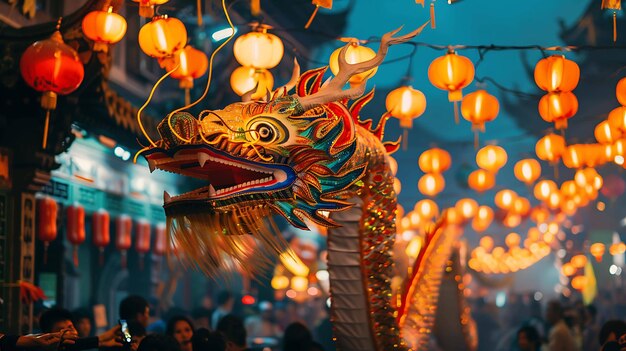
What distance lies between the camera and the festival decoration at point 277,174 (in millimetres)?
3707

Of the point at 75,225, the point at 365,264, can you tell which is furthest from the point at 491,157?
the point at 365,264

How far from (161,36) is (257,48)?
104 centimetres

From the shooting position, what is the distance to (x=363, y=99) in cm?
446

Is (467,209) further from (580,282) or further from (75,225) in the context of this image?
(75,225)

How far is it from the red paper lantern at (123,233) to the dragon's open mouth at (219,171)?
815 centimetres

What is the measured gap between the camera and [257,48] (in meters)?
7.64

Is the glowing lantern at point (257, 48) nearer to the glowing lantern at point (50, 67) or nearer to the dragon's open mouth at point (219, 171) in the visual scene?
the glowing lantern at point (50, 67)

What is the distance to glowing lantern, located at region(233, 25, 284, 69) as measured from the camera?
763 cm

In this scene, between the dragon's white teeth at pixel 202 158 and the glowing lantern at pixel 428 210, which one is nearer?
the dragon's white teeth at pixel 202 158

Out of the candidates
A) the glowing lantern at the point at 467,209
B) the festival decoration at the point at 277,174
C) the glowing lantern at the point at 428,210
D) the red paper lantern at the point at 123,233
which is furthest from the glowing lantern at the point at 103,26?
the glowing lantern at the point at 467,209

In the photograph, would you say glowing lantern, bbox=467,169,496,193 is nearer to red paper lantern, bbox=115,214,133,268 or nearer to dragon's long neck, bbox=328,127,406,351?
red paper lantern, bbox=115,214,133,268

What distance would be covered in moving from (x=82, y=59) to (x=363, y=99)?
12.5ft

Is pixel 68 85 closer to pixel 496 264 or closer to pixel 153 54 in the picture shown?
pixel 153 54

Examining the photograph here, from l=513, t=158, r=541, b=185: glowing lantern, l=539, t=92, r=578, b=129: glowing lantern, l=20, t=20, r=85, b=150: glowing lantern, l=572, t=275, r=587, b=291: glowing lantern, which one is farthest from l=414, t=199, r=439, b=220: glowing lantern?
l=20, t=20, r=85, b=150: glowing lantern
